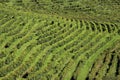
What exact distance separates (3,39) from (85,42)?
4.42m

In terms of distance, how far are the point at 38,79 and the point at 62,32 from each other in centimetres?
472

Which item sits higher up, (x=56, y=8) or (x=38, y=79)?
(x=56, y=8)

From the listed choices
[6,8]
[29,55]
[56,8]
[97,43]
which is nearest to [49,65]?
[29,55]

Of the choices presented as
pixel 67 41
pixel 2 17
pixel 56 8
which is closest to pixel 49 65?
pixel 67 41

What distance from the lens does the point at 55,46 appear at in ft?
A: 49.1

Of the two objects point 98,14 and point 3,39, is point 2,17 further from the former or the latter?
point 98,14

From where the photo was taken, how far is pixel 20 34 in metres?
15.5

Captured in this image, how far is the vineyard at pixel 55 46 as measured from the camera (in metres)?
13.0

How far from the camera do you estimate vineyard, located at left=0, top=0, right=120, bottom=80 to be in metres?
13.0

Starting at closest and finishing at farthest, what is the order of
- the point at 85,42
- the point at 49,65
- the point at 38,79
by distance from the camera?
the point at 38,79 → the point at 49,65 → the point at 85,42

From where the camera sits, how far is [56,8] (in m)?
20.5

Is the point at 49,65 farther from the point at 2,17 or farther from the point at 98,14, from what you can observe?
the point at 98,14

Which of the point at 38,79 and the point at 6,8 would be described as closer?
the point at 38,79

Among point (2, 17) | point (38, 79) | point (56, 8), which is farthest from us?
point (56, 8)
